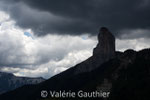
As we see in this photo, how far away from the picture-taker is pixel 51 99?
164m

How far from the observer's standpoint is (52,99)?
164500 millimetres

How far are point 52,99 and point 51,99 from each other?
34.2 inches

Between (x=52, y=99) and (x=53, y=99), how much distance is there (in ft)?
3.43

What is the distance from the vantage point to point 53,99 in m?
164

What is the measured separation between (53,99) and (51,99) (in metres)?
1.31
